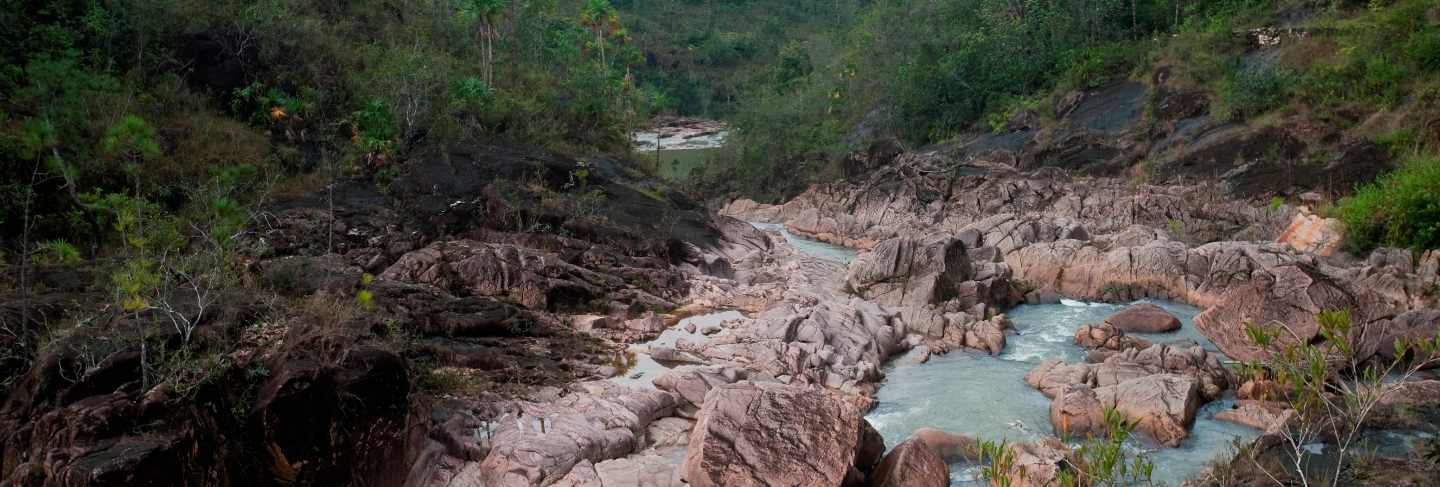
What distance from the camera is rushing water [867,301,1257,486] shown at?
10.2 meters

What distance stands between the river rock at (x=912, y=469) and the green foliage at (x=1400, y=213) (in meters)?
13.6

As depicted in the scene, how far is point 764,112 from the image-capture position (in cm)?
4197

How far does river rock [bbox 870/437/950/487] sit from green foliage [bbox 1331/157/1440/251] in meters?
13.6

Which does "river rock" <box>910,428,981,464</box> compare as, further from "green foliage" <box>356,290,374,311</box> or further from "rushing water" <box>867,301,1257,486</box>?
"green foliage" <box>356,290,374,311</box>

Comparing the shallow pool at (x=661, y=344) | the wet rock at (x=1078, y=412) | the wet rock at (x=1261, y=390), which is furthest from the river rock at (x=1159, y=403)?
the shallow pool at (x=661, y=344)

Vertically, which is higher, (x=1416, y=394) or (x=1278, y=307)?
(x=1416, y=394)

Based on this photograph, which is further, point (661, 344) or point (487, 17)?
point (487, 17)

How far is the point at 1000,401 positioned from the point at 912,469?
405 cm

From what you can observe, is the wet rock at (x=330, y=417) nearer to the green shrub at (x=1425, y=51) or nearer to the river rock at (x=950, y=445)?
the river rock at (x=950, y=445)

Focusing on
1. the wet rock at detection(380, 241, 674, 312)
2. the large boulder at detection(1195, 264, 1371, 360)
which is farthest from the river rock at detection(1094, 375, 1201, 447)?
the wet rock at detection(380, 241, 674, 312)

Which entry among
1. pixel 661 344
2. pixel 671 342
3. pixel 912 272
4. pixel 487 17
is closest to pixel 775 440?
pixel 661 344

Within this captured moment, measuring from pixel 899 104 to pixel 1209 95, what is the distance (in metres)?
12.7

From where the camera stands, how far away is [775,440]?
854 centimetres

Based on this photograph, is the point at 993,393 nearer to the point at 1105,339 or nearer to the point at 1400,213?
the point at 1105,339
